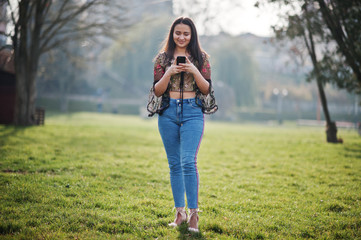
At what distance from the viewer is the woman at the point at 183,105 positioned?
11.1 ft

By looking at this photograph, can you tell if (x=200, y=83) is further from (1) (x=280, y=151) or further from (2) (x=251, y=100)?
(2) (x=251, y=100)

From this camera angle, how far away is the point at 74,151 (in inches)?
344

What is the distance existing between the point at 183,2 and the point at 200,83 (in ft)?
75.2

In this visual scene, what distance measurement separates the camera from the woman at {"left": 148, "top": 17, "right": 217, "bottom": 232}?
11.1 feet

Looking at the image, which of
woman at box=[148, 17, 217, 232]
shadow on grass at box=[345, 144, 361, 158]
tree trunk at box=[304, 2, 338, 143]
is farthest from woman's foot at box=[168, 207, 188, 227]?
tree trunk at box=[304, 2, 338, 143]

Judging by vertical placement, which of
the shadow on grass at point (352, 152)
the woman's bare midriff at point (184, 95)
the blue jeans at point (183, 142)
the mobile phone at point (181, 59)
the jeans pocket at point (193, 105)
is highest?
the mobile phone at point (181, 59)

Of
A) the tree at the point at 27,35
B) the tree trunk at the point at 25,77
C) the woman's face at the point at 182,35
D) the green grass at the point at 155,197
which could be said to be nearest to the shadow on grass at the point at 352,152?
the green grass at the point at 155,197

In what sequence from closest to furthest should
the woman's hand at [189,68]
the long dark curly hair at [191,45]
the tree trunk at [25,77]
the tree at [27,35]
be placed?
the woman's hand at [189,68] → the long dark curly hair at [191,45] → the tree at [27,35] → the tree trunk at [25,77]

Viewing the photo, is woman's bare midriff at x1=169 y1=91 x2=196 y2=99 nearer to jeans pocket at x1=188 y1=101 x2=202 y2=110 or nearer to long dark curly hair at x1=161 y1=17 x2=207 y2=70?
jeans pocket at x1=188 y1=101 x2=202 y2=110

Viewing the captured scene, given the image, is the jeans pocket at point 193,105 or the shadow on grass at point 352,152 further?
the shadow on grass at point 352,152

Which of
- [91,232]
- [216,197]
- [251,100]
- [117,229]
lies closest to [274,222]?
[216,197]

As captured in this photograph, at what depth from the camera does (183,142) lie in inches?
134

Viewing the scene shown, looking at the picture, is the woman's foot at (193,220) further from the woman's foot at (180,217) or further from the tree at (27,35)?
the tree at (27,35)

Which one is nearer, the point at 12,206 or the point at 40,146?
the point at 12,206
